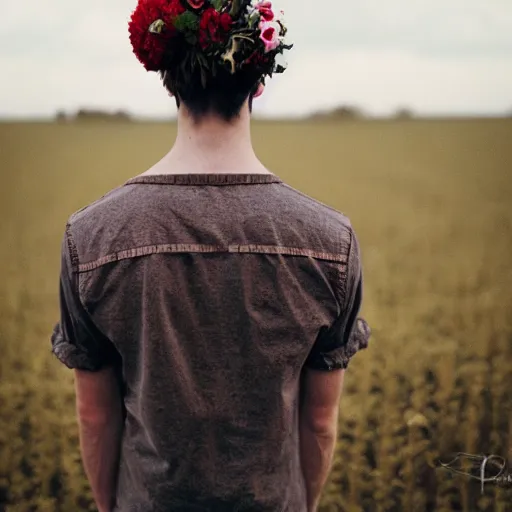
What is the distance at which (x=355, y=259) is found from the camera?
1.41m

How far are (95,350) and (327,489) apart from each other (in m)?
2.50

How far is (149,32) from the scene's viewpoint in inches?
53.2

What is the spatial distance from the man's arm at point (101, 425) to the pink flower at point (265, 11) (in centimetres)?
91

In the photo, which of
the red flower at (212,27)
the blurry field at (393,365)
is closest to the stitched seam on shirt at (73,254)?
the red flower at (212,27)

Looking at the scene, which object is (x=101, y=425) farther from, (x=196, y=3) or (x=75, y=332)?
(x=196, y=3)

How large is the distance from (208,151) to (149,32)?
30 cm

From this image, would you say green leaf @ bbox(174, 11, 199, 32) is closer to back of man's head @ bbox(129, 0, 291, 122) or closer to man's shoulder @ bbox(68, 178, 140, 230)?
back of man's head @ bbox(129, 0, 291, 122)

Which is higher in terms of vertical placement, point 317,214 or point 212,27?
point 212,27

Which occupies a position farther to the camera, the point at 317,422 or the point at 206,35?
the point at 317,422

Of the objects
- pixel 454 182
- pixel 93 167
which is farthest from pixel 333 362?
pixel 93 167

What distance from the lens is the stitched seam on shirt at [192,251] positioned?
1.28 metres

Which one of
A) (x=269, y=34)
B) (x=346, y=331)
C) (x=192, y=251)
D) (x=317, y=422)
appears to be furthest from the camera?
(x=317, y=422)

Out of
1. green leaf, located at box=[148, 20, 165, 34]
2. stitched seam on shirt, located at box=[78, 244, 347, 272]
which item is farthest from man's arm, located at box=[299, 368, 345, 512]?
green leaf, located at box=[148, 20, 165, 34]
